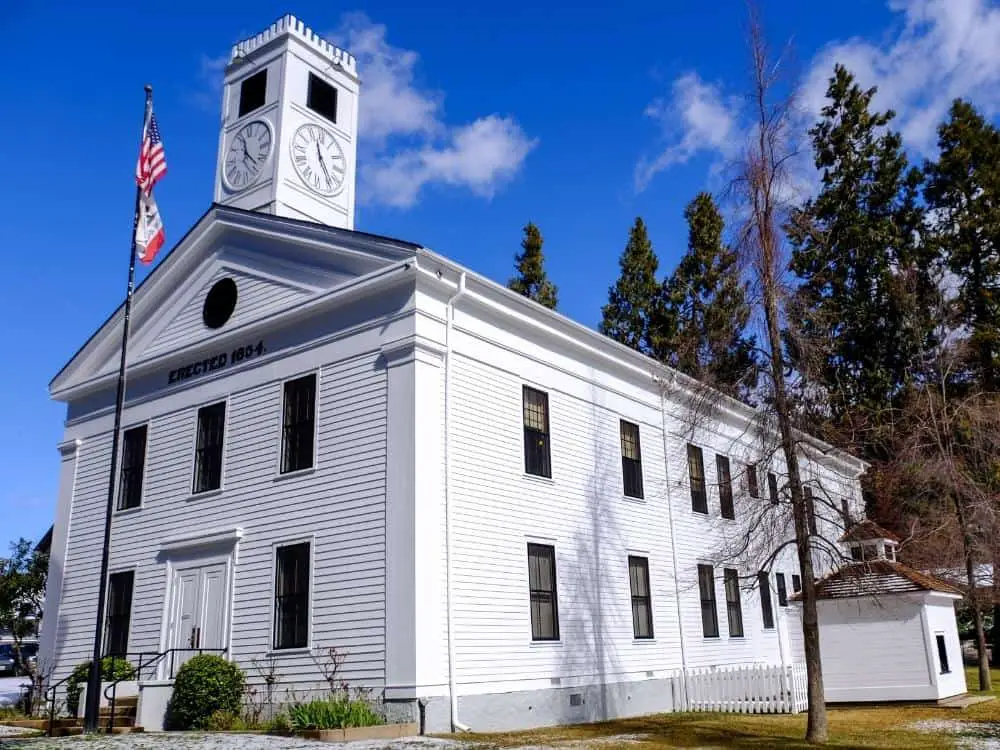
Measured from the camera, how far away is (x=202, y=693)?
16.5 metres

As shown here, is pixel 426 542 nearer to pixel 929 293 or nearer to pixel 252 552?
pixel 252 552

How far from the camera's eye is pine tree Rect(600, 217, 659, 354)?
4694cm

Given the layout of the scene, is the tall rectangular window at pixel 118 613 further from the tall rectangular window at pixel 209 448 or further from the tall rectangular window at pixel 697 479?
the tall rectangular window at pixel 697 479

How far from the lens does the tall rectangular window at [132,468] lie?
21953mm

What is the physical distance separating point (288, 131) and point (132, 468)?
Answer: 9.49 meters

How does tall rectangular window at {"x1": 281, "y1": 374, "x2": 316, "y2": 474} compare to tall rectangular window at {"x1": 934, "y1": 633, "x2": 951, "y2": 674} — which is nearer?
tall rectangular window at {"x1": 281, "y1": 374, "x2": 316, "y2": 474}

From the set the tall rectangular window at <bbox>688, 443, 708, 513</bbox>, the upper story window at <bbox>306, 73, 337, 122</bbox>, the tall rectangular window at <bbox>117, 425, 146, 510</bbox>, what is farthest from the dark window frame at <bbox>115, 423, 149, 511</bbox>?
the tall rectangular window at <bbox>688, 443, 708, 513</bbox>

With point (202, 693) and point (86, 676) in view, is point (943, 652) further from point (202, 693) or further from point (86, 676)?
point (86, 676)

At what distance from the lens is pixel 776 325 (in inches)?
637

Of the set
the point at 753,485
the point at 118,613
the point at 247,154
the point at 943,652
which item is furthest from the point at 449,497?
the point at 943,652

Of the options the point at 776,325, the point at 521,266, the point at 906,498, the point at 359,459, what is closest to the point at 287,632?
the point at 359,459

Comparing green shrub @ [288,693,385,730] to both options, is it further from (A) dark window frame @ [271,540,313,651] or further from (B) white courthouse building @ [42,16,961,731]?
(A) dark window frame @ [271,540,313,651]

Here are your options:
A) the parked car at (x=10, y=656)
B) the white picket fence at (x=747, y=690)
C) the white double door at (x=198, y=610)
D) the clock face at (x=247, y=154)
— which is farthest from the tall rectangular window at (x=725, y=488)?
the parked car at (x=10, y=656)

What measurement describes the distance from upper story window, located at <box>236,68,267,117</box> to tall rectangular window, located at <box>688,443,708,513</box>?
15260mm
